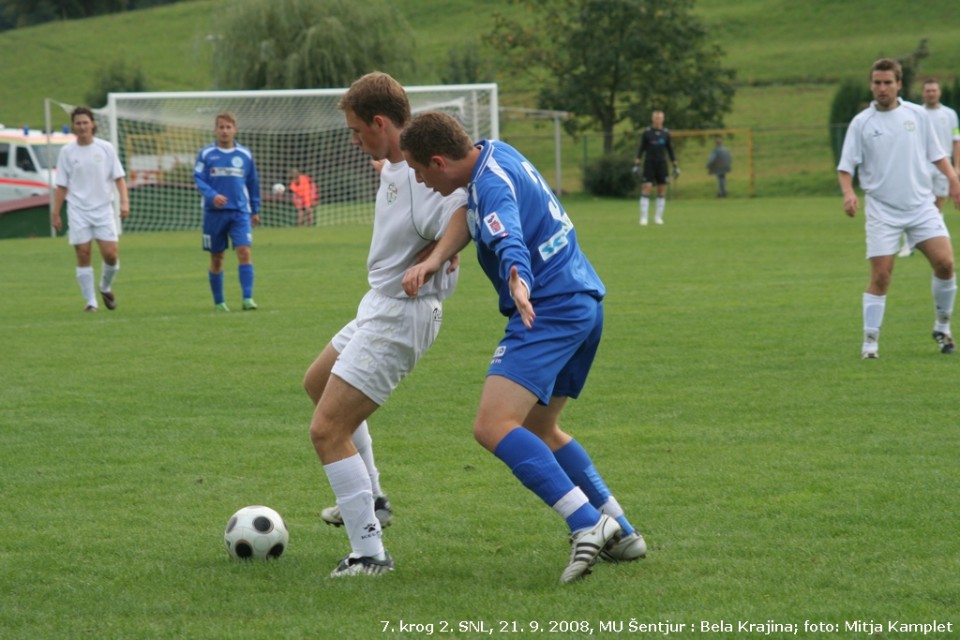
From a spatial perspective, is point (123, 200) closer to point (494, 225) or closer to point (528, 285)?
point (494, 225)

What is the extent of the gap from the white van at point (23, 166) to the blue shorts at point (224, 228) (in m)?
19.3

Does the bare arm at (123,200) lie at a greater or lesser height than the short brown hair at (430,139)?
lesser

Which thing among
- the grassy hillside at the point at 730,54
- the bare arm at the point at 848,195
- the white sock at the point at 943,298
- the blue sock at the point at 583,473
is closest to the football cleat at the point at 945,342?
the white sock at the point at 943,298

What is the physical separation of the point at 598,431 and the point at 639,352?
305cm

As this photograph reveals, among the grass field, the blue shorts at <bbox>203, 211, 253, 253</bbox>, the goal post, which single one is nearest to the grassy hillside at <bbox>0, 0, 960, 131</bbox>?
the goal post

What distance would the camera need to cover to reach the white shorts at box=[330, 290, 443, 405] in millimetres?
4746

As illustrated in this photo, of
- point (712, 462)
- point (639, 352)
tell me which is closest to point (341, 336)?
point (712, 462)

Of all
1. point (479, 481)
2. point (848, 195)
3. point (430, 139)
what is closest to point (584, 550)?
point (430, 139)

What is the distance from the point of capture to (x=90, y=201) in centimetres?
1430

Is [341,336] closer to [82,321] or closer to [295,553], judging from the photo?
[295,553]

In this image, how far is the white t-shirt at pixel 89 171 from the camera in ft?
Result: 47.1

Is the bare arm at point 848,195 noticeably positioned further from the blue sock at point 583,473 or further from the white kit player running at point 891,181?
the blue sock at point 583,473

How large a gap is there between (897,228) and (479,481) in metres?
4.65

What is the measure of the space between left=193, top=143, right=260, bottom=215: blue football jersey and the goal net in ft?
47.4
